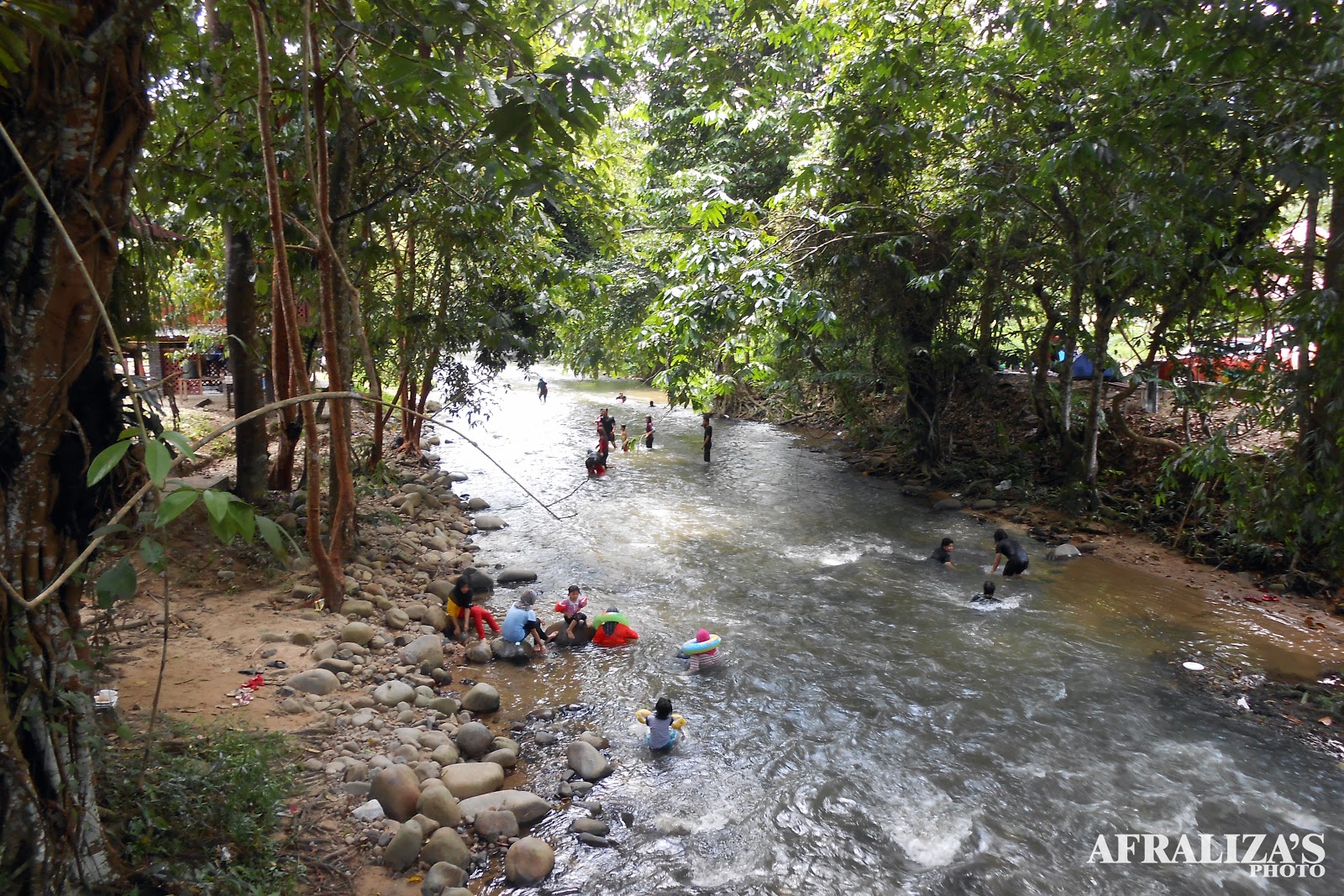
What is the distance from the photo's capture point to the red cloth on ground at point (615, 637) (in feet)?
25.6

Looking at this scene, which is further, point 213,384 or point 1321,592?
point 213,384

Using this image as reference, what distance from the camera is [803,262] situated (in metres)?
13.4

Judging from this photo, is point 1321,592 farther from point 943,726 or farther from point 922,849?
point 922,849

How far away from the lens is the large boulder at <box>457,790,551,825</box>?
480cm

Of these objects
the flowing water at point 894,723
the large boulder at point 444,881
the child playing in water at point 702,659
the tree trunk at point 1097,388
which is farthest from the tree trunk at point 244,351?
the tree trunk at point 1097,388

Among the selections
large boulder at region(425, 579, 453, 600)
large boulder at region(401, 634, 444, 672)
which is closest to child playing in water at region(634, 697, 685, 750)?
large boulder at region(401, 634, 444, 672)

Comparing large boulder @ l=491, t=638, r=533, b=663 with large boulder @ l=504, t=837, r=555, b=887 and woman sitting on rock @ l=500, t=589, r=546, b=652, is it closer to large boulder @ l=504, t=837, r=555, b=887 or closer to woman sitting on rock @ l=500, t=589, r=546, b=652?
woman sitting on rock @ l=500, t=589, r=546, b=652

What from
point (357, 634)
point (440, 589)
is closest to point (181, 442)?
point (357, 634)

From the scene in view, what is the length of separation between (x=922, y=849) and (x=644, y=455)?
47.0ft

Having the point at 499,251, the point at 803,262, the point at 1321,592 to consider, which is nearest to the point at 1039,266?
the point at 803,262

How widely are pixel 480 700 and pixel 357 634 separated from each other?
1406mm

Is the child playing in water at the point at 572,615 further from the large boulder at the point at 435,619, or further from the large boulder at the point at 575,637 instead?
the large boulder at the point at 435,619

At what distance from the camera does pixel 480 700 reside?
6285mm

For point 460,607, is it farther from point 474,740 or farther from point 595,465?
point 595,465
